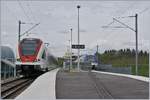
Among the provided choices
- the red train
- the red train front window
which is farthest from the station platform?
the red train front window

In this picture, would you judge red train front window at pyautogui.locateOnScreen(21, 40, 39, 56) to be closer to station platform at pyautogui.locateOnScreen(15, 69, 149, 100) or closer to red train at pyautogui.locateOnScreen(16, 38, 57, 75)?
red train at pyautogui.locateOnScreen(16, 38, 57, 75)

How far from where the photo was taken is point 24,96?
46.2 feet

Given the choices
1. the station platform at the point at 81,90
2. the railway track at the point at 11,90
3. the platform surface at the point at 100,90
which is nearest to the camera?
the station platform at the point at 81,90

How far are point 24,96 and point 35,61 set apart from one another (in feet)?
71.6

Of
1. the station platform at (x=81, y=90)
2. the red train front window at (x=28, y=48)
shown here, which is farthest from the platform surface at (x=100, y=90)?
the red train front window at (x=28, y=48)

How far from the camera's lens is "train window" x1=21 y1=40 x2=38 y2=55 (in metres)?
35.9

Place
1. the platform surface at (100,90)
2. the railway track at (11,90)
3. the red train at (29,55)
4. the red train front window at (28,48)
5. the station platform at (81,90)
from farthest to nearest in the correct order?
the red train front window at (28,48) → the red train at (29,55) → the railway track at (11,90) → the platform surface at (100,90) → the station platform at (81,90)

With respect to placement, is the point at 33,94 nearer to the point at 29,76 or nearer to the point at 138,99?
the point at 138,99

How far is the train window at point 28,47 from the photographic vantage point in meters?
35.9

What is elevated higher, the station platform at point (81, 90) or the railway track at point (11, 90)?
the station platform at point (81, 90)

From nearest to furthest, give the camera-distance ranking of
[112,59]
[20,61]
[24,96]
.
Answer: [24,96]
[20,61]
[112,59]

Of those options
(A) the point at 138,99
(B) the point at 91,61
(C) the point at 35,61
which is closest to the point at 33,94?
(A) the point at 138,99

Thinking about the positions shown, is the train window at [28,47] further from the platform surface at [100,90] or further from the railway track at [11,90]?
the platform surface at [100,90]

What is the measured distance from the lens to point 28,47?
119 feet
